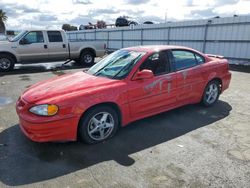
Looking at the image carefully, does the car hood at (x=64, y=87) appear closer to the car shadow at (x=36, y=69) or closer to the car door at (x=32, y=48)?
the car shadow at (x=36, y=69)

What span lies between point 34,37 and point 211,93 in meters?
8.75

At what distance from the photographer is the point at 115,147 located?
153 inches

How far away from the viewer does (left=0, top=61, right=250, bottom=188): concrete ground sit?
9.95 ft

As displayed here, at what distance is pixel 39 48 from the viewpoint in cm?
1153

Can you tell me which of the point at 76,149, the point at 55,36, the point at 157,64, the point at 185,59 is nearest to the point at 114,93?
the point at 76,149

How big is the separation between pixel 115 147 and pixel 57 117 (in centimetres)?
102

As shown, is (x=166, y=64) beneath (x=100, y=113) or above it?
above

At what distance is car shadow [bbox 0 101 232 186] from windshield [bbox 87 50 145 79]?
1.04 meters

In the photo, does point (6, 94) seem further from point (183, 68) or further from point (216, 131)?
point (216, 131)

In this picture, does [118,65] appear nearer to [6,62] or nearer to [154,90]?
[154,90]

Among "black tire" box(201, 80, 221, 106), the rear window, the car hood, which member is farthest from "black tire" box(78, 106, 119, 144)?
the rear window

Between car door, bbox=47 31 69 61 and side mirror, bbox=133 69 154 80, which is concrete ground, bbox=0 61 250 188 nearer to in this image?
side mirror, bbox=133 69 154 80

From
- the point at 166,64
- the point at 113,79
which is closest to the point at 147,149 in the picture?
the point at 113,79

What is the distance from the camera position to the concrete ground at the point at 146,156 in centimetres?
303
